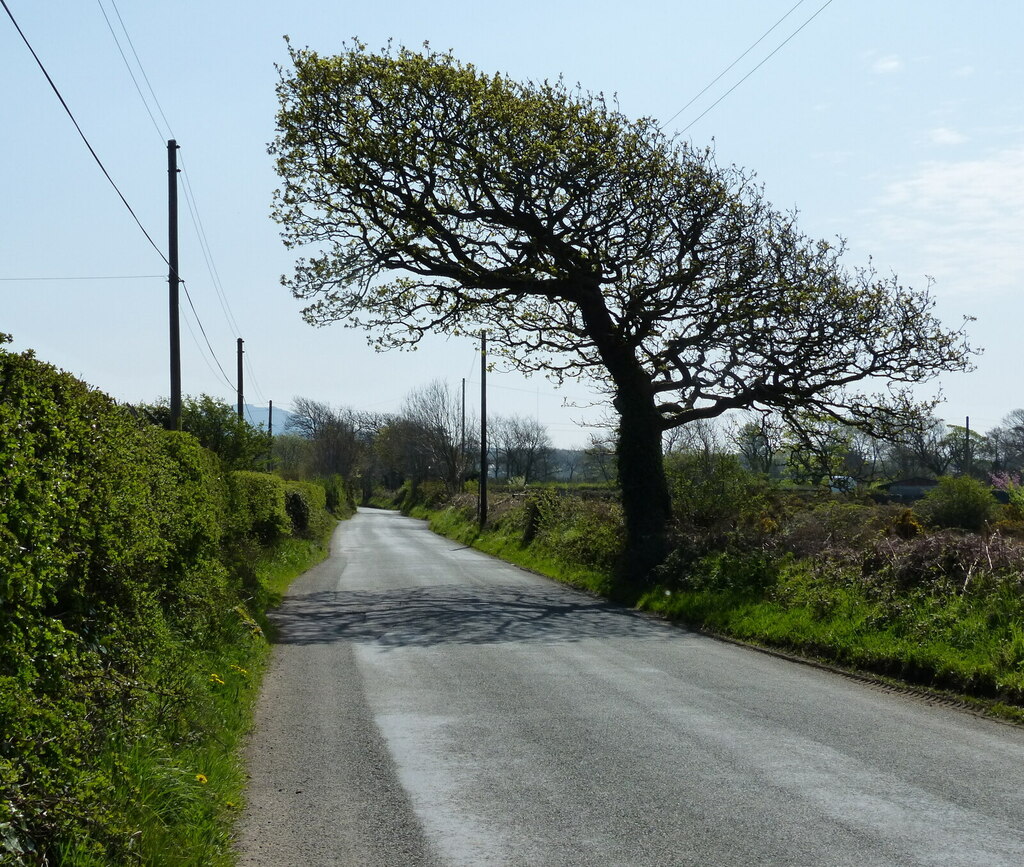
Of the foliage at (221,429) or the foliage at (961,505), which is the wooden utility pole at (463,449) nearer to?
the foliage at (221,429)

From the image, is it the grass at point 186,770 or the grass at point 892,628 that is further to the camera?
the grass at point 892,628

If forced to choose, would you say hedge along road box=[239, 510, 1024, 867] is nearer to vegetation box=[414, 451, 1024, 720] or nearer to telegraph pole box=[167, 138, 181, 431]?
vegetation box=[414, 451, 1024, 720]

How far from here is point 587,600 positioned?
65.9ft

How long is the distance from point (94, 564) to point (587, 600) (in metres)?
14.8

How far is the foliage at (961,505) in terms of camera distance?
1011 inches

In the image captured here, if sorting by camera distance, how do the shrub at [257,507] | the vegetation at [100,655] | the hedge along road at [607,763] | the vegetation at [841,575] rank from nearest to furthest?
the vegetation at [100,655] < the hedge along road at [607,763] < the vegetation at [841,575] < the shrub at [257,507]

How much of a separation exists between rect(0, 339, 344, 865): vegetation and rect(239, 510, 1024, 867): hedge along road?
524 millimetres

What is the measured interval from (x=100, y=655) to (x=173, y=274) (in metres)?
17.3

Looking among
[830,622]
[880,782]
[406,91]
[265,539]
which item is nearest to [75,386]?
[880,782]

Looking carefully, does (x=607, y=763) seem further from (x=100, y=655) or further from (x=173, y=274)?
(x=173, y=274)

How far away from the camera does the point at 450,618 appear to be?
53.3ft

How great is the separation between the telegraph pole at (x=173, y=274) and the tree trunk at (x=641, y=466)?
997cm

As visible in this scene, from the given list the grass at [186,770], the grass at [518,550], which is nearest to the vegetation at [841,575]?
the grass at [518,550]

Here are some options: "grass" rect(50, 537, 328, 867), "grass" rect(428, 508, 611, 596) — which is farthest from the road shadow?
"grass" rect(50, 537, 328, 867)
